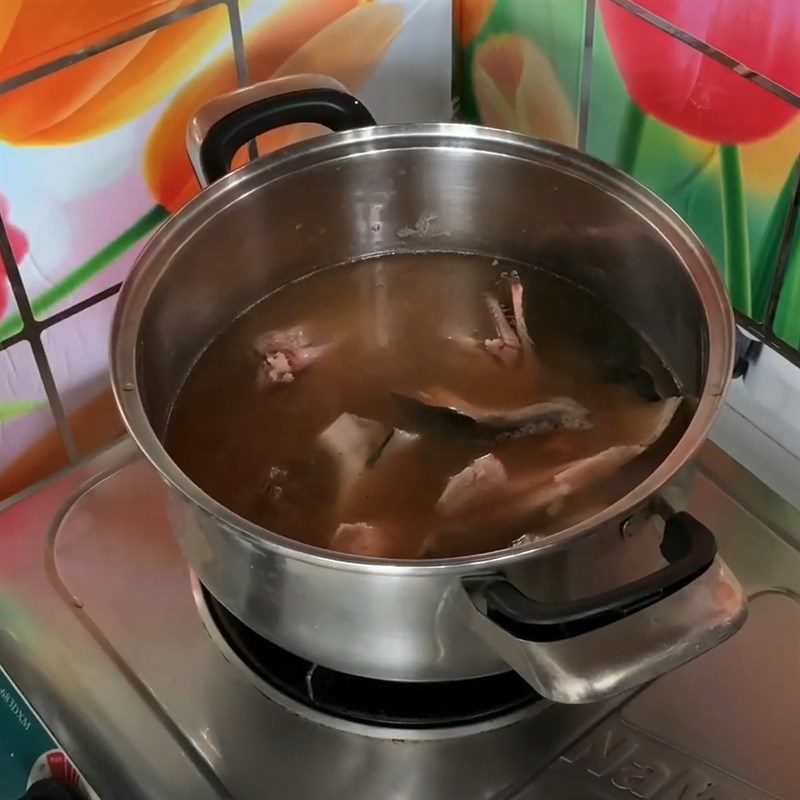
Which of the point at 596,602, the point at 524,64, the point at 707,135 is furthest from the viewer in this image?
the point at 524,64

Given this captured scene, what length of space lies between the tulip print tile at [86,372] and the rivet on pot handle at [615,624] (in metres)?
0.41

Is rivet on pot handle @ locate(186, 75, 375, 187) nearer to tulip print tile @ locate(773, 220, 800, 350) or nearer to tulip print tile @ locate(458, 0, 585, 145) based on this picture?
tulip print tile @ locate(458, 0, 585, 145)

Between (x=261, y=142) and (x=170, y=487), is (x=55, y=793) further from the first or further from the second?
(x=261, y=142)

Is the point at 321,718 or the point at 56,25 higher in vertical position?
the point at 56,25

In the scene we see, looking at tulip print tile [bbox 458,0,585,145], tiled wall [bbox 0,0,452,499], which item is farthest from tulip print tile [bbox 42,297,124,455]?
tulip print tile [bbox 458,0,585,145]

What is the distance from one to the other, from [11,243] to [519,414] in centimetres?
36

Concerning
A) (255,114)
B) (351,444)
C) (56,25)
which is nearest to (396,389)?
(351,444)

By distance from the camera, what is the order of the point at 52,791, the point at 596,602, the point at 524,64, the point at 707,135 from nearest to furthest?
the point at 596,602
the point at 52,791
the point at 707,135
the point at 524,64

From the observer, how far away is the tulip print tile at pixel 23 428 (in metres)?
0.74

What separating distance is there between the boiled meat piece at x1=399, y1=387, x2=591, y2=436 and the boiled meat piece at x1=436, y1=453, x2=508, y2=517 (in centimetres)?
5

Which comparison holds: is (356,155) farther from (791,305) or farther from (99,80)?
(791,305)

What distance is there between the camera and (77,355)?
774 millimetres

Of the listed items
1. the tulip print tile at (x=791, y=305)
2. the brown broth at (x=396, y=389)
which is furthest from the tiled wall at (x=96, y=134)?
the tulip print tile at (x=791, y=305)

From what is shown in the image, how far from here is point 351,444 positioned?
679mm
